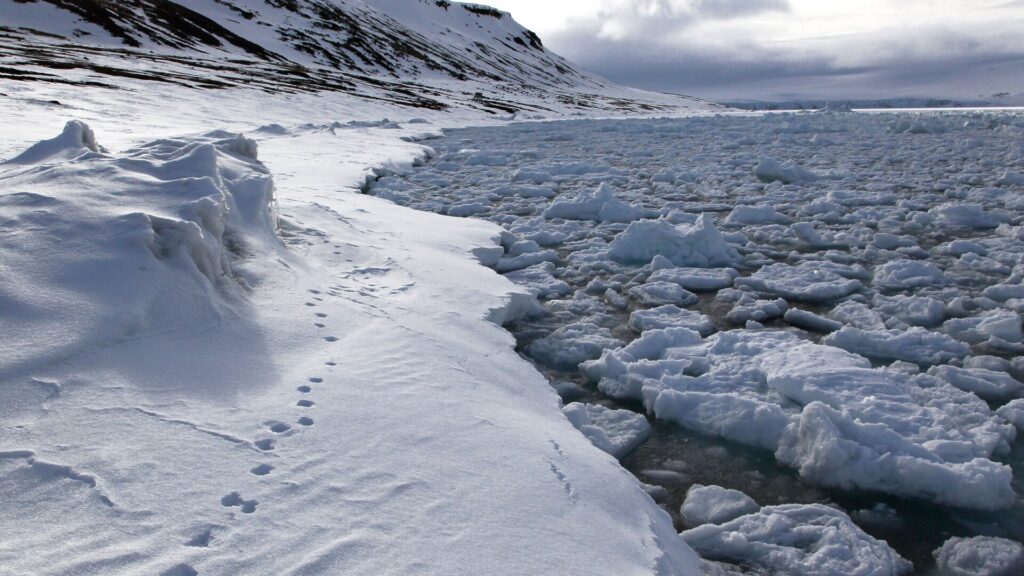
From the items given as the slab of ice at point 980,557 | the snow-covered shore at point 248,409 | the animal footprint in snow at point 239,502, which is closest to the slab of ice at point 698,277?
the snow-covered shore at point 248,409

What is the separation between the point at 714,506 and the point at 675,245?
368cm

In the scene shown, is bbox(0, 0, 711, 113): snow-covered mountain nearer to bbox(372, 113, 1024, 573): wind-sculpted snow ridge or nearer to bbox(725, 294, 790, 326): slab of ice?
bbox(372, 113, 1024, 573): wind-sculpted snow ridge

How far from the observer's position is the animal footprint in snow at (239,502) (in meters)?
1.79

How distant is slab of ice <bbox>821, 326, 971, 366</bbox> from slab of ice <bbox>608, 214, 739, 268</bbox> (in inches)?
72.1

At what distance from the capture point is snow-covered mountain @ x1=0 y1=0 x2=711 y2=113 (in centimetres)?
2792

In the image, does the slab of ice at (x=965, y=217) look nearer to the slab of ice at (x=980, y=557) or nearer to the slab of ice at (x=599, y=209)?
the slab of ice at (x=599, y=209)

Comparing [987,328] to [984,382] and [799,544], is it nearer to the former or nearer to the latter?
[984,382]

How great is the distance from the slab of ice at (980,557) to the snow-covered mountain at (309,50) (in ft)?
71.0

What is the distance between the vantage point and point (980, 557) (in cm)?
223

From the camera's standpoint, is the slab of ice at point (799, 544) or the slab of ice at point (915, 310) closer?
the slab of ice at point (799, 544)

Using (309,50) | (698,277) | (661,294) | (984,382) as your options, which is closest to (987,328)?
(984,382)

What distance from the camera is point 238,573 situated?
1.57 m

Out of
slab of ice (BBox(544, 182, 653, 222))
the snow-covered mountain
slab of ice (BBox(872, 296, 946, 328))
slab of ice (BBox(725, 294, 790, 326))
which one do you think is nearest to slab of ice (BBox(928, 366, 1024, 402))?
slab of ice (BBox(872, 296, 946, 328))

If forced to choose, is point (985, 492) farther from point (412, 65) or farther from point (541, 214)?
point (412, 65)
